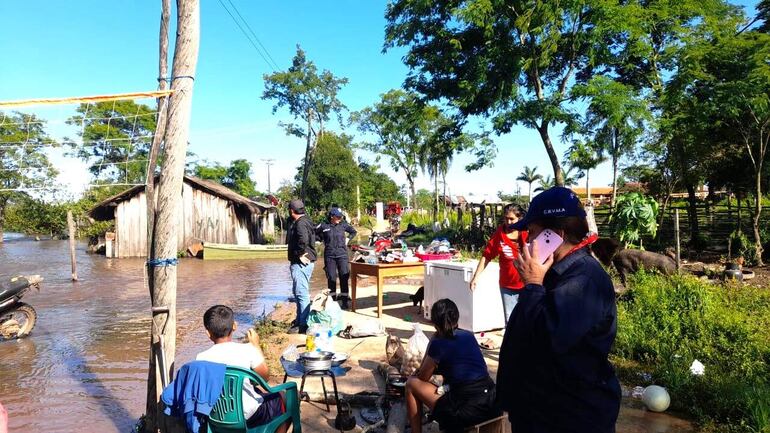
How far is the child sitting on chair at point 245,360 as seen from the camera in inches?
117

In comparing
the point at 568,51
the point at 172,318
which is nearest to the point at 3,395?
the point at 172,318

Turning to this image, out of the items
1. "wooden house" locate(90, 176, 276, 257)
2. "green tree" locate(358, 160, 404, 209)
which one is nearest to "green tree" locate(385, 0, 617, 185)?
"wooden house" locate(90, 176, 276, 257)

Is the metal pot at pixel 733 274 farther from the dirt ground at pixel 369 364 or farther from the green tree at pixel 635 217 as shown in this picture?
the dirt ground at pixel 369 364

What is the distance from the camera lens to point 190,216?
2394 cm

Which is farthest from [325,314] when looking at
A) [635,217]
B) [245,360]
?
[635,217]

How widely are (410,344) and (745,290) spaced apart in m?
6.46

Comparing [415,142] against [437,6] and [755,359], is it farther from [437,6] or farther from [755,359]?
[755,359]

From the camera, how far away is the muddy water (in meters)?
5.21

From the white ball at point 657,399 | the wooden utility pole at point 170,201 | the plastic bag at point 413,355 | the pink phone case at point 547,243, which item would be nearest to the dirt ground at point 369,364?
the white ball at point 657,399

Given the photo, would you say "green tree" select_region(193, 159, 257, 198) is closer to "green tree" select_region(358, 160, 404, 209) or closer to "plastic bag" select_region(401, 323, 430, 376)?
"green tree" select_region(358, 160, 404, 209)

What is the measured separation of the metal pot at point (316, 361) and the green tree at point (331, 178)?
31171mm

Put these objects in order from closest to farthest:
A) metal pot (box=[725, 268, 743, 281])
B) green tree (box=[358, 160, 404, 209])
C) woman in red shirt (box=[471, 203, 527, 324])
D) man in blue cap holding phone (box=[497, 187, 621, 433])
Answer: man in blue cap holding phone (box=[497, 187, 621, 433]), woman in red shirt (box=[471, 203, 527, 324]), metal pot (box=[725, 268, 743, 281]), green tree (box=[358, 160, 404, 209])

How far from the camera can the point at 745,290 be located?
7.86 metres

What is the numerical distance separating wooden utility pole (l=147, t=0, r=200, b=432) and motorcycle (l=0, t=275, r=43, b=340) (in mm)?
5655
